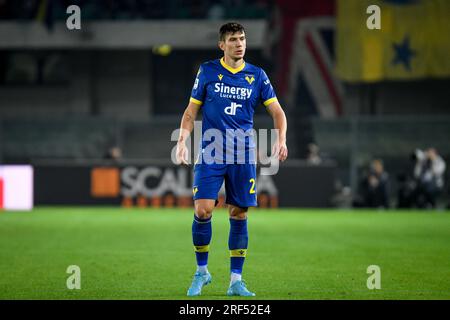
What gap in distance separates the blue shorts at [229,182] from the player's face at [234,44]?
3.37 feet

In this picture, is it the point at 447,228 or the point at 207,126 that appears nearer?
the point at 207,126

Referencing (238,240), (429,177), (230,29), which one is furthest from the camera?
(429,177)

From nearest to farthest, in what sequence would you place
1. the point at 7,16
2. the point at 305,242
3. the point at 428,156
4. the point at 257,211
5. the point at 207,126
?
the point at 207,126 → the point at 305,242 → the point at 257,211 → the point at 428,156 → the point at 7,16

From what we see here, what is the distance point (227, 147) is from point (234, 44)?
94 centimetres

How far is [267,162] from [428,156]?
4794 millimetres

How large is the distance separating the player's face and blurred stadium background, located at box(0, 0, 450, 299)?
149 inches

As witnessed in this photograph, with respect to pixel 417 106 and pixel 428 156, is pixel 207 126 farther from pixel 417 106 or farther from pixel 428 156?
pixel 417 106

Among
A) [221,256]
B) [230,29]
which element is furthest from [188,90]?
[230,29]

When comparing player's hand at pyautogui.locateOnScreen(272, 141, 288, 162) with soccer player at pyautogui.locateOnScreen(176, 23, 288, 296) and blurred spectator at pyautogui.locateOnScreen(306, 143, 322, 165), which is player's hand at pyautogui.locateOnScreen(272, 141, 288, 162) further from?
blurred spectator at pyautogui.locateOnScreen(306, 143, 322, 165)

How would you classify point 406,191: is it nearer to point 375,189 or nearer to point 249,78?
point 375,189

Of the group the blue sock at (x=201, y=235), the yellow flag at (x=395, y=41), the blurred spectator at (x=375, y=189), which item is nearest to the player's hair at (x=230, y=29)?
the blue sock at (x=201, y=235)

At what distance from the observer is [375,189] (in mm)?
27141

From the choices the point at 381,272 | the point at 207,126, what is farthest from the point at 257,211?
the point at 207,126
